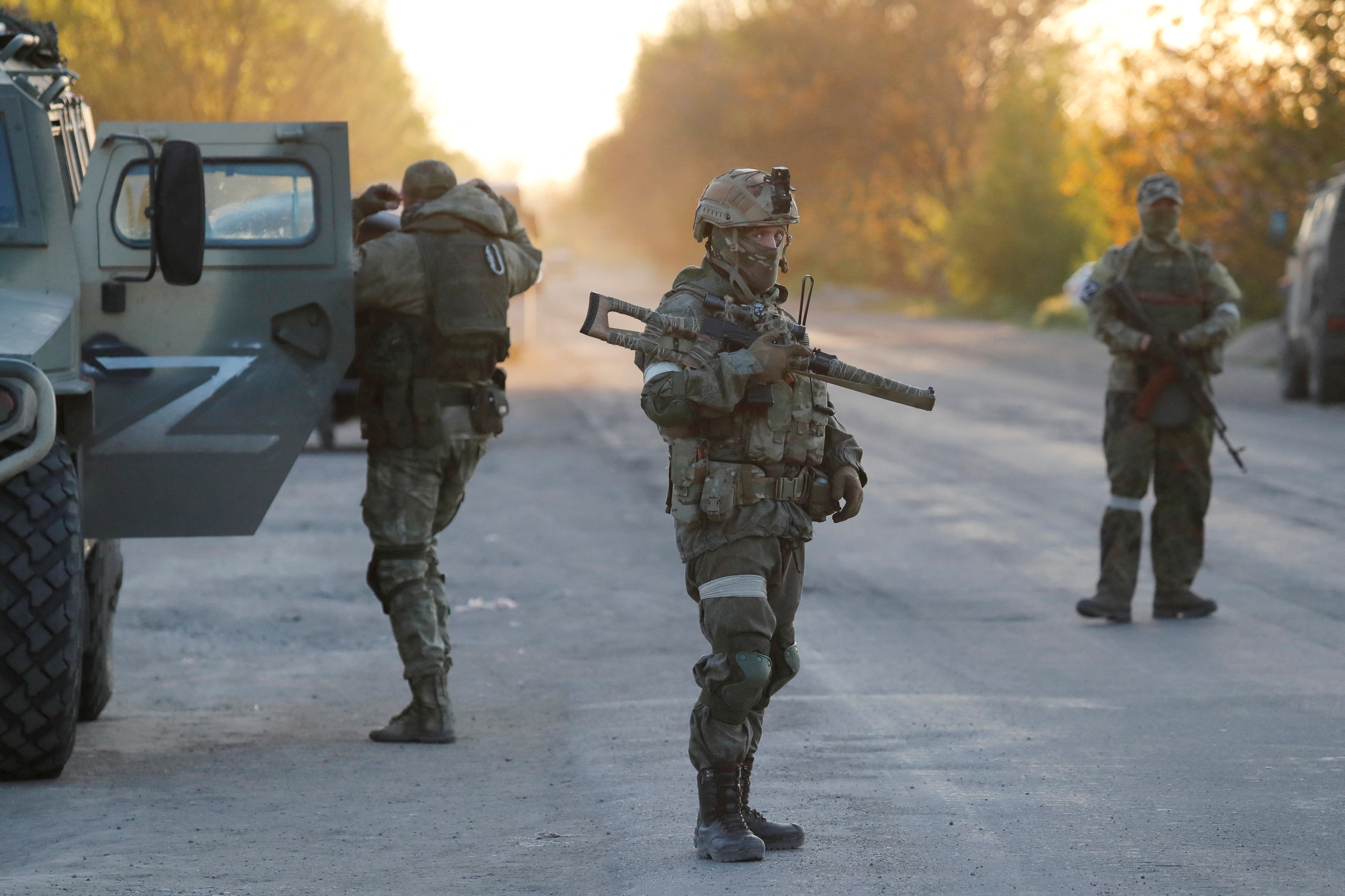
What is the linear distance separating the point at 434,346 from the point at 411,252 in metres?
0.35

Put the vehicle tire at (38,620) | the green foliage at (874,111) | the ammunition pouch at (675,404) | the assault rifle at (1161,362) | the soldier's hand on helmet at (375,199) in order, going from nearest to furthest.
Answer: the ammunition pouch at (675,404)
the vehicle tire at (38,620)
the soldier's hand on helmet at (375,199)
the assault rifle at (1161,362)
the green foliage at (874,111)

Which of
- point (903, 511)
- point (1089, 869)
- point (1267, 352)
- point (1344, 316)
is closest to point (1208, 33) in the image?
point (1267, 352)

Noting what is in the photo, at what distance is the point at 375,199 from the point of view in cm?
697

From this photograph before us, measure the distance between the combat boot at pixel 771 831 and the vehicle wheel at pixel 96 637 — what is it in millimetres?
2918

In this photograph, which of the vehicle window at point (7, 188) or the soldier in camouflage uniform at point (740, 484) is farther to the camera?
the vehicle window at point (7, 188)

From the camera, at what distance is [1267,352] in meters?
28.1

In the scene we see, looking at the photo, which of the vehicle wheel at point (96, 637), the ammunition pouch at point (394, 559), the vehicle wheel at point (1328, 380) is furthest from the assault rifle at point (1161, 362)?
the vehicle wheel at point (1328, 380)

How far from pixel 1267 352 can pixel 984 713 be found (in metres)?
23.0

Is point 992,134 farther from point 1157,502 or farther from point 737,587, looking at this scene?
point 737,587

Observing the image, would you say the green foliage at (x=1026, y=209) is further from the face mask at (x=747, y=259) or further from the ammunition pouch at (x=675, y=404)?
the ammunition pouch at (x=675, y=404)

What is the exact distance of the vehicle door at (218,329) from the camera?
6.29 metres

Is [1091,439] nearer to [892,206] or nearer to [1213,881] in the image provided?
[1213,881]

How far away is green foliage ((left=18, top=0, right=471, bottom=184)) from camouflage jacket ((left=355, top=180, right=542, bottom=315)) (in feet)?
62.1


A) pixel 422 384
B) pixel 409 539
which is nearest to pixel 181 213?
pixel 422 384
